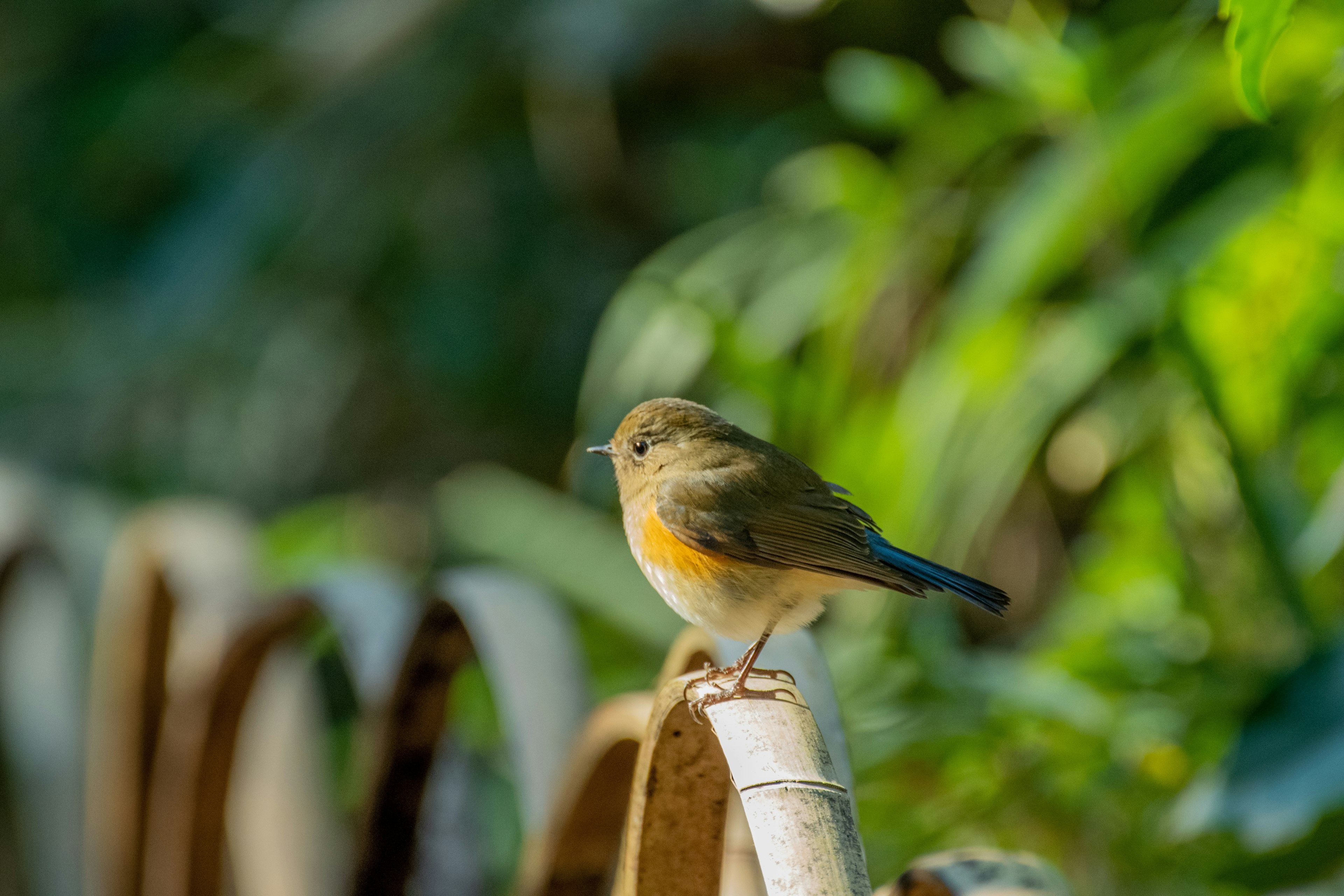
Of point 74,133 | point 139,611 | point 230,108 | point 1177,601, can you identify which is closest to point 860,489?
point 1177,601

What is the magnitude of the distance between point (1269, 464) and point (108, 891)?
5.65 ft

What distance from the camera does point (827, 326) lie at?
245 centimetres

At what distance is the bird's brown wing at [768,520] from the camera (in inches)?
42.6

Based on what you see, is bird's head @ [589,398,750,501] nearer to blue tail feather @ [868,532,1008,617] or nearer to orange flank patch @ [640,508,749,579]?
orange flank patch @ [640,508,749,579]

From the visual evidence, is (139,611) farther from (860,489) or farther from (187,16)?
(187,16)

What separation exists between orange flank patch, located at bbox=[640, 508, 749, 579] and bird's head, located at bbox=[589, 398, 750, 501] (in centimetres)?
4

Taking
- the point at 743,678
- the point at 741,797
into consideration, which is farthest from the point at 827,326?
the point at 741,797

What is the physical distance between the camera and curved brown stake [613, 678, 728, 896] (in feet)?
2.84

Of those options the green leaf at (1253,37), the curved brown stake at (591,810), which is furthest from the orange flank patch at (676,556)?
the green leaf at (1253,37)

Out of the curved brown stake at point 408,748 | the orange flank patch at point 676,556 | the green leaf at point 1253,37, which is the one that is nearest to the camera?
the green leaf at point 1253,37

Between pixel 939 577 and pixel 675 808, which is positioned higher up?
pixel 939 577

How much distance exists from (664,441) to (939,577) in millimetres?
282

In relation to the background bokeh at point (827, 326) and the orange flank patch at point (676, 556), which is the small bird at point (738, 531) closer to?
the orange flank patch at point (676, 556)

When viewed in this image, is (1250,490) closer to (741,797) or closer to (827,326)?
(741,797)
